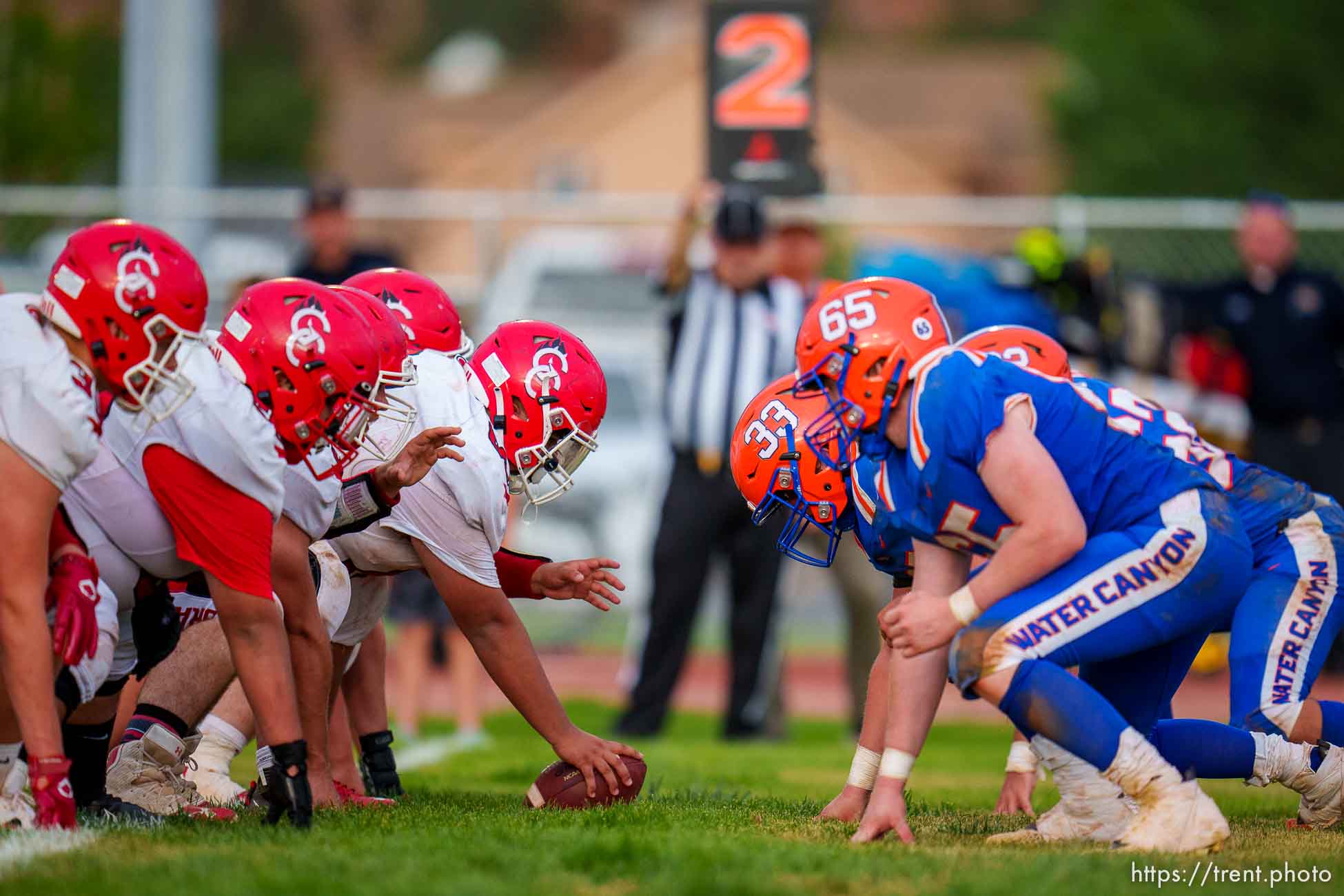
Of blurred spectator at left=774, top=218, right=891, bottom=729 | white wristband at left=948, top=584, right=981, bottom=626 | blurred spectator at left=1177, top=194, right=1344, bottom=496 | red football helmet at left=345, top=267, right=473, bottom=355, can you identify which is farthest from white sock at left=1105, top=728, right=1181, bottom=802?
blurred spectator at left=1177, top=194, right=1344, bottom=496

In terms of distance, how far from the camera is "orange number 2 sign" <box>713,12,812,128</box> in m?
9.78

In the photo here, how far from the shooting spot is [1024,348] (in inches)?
210

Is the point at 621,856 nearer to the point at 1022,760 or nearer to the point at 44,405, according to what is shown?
the point at 44,405

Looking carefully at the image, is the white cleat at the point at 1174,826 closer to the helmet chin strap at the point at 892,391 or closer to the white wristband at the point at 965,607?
the white wristband at the point at 965,607

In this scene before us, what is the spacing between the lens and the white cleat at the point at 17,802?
4.35 metres

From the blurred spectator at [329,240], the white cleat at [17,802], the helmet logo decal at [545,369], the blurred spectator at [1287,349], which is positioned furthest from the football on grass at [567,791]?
the blurred spectator at [1287,349]

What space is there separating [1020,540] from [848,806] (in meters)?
1.14

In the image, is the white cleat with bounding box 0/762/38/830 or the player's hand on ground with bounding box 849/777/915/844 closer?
the white cleat with bounding box 0/762/38/830

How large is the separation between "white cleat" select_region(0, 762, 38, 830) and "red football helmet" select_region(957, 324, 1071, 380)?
2.92m

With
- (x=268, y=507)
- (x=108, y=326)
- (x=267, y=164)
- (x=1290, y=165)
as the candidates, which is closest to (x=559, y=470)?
(x=268, y=507)

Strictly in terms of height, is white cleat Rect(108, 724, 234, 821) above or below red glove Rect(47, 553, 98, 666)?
below

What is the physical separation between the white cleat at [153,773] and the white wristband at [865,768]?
1.89 metres

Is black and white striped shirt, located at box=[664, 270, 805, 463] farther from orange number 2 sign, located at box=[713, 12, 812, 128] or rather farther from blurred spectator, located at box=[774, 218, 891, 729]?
orange number 2 sign, located at box=[713, 12, 812, 128]

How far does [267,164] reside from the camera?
216 feet
